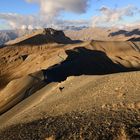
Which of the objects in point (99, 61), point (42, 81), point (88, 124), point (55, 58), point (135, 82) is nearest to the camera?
point (88, 124)

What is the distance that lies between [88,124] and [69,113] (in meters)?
2.94

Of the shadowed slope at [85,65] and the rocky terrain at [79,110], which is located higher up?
the rocky terrain at [79,110]

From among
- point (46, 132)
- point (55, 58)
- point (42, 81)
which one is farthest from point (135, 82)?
point (55, 58)

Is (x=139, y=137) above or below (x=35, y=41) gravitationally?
above

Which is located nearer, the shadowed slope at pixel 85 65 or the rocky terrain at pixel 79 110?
the rocky terrain at pixel 79 110

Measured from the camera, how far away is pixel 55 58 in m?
66.7

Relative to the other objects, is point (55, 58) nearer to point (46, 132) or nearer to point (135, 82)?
point (135, 82)

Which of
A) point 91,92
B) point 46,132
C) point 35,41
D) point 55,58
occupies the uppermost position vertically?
point 46,132

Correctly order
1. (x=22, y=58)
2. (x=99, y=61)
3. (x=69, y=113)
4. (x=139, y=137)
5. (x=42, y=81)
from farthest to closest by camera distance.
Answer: (x=22, y=58)
(x=99, y=61)
(x=42, y=81)
(x=69, y=113)
(x=139, y=137)

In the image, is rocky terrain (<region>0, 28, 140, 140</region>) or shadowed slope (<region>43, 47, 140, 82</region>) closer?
rocky terrain (<region>0, 28, 140, 140</region>)

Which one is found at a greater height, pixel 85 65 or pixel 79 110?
pixel 79 110

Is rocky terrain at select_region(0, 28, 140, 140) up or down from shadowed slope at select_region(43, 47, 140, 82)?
up

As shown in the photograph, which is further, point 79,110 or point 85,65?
point 85,65

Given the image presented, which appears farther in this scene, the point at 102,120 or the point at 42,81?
the point at 42,81
